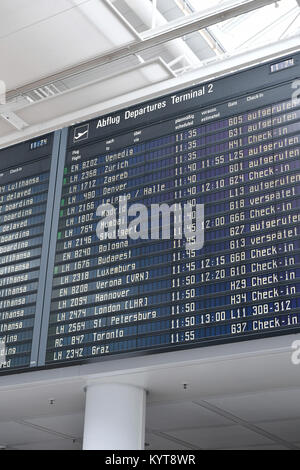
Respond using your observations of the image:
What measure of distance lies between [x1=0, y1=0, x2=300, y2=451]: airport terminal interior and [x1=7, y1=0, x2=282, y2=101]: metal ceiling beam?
0.05 feet

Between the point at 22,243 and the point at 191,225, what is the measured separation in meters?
1.89

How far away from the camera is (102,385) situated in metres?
5.83

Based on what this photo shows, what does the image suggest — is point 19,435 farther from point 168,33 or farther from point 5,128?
point 168,33

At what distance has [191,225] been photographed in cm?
561

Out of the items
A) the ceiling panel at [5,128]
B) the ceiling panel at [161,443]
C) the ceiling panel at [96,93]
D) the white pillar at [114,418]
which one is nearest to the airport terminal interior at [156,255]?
the white pillar at [114,418]

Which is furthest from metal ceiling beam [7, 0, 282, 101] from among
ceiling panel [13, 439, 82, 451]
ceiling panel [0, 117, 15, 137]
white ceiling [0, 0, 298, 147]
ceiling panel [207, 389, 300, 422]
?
ceiling panel [13, 439, 82, 451]

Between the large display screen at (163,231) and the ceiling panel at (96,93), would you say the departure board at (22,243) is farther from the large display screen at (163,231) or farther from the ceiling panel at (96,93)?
the ceiling panel at (96,93)

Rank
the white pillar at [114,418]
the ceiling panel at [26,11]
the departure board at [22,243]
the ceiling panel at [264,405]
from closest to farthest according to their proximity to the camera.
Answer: the white pillar at [114,418], the ceiling panel at [264,405], the departure board at [22,243], the ceiling panel at [26,11]

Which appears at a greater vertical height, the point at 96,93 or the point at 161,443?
the point at 96,93

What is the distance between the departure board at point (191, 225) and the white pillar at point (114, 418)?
1.36 ft

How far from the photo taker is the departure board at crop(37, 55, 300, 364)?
16.9ft

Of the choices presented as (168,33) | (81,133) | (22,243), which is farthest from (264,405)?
(168,33)

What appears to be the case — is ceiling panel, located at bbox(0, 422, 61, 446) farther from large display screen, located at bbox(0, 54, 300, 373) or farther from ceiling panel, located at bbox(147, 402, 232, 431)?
large display screen, located at bbox(0, 54, 300, 373)

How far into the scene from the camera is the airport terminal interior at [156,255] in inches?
207
